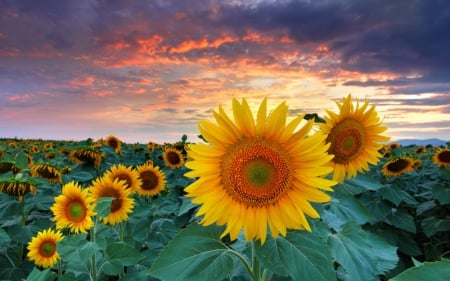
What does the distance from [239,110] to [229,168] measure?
0.88ft

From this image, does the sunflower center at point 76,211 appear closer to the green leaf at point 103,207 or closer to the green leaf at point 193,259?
the green leaf at point 103,207

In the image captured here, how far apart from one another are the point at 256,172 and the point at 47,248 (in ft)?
8.00

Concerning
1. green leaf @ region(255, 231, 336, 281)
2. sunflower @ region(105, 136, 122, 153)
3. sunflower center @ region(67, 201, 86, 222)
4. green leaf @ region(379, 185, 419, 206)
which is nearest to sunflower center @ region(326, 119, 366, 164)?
green leaf @ region(255, 231, 336, 281)

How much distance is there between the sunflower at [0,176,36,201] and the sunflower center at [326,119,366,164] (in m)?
2.83

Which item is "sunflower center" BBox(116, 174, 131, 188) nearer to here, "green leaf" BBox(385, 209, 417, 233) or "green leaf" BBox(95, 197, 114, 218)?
"green leaf" BBox(95, 197, 114, 218)

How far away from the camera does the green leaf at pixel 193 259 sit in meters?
1.74

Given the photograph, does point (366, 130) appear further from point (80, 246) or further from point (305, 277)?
point (80, 246)

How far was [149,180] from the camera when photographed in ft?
17.0

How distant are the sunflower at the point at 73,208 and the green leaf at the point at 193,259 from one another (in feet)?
4.78

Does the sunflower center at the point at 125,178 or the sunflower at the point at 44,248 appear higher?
the sunflower center at the point at 125,178

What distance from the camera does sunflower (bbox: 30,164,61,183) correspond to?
5.48 meters

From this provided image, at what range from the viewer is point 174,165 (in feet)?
26.2

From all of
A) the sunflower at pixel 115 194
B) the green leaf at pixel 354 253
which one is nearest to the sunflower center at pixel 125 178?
the sunflower at pixel 115 194

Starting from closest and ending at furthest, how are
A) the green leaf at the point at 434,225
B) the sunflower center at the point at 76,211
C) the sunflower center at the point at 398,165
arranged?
the sunflower center at the point at 76,211, the green leaf at the point at 434,225, the sunflower center at the point at 398,165
